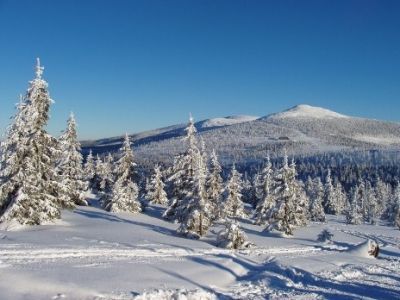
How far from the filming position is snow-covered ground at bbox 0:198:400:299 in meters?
18.1

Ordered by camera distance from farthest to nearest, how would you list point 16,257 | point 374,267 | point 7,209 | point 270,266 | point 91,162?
point 91,162 < point 7,209 < point 374,267 < point 270,266 < point 16,257

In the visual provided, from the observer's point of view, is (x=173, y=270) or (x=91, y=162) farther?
(x=91, y=162)

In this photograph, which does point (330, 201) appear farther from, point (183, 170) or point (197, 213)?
point (197, 213)

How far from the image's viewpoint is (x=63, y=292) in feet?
55.8

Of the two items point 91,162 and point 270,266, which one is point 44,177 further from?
point 91,162

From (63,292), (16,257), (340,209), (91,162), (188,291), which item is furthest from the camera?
(340,209)

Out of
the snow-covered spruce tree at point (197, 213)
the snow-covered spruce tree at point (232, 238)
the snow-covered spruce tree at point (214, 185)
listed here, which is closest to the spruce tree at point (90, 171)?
the snow-covered spruce tree at point (214, 185)

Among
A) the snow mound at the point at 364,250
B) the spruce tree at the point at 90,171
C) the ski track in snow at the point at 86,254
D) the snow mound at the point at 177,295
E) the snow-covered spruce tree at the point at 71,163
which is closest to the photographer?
the snow mound at the point at 177,295

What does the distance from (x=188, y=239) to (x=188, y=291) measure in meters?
18.5

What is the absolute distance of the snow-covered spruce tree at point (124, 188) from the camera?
162 feet

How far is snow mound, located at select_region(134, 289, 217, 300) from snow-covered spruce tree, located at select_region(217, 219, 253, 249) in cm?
1504

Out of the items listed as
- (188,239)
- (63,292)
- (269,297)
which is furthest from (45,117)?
(269,297)

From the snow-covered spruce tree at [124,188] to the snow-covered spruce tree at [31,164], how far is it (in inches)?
538

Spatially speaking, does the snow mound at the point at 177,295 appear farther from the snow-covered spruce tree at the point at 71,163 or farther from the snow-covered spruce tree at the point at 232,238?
the snow-covered spruce tree at the point at 71,163
